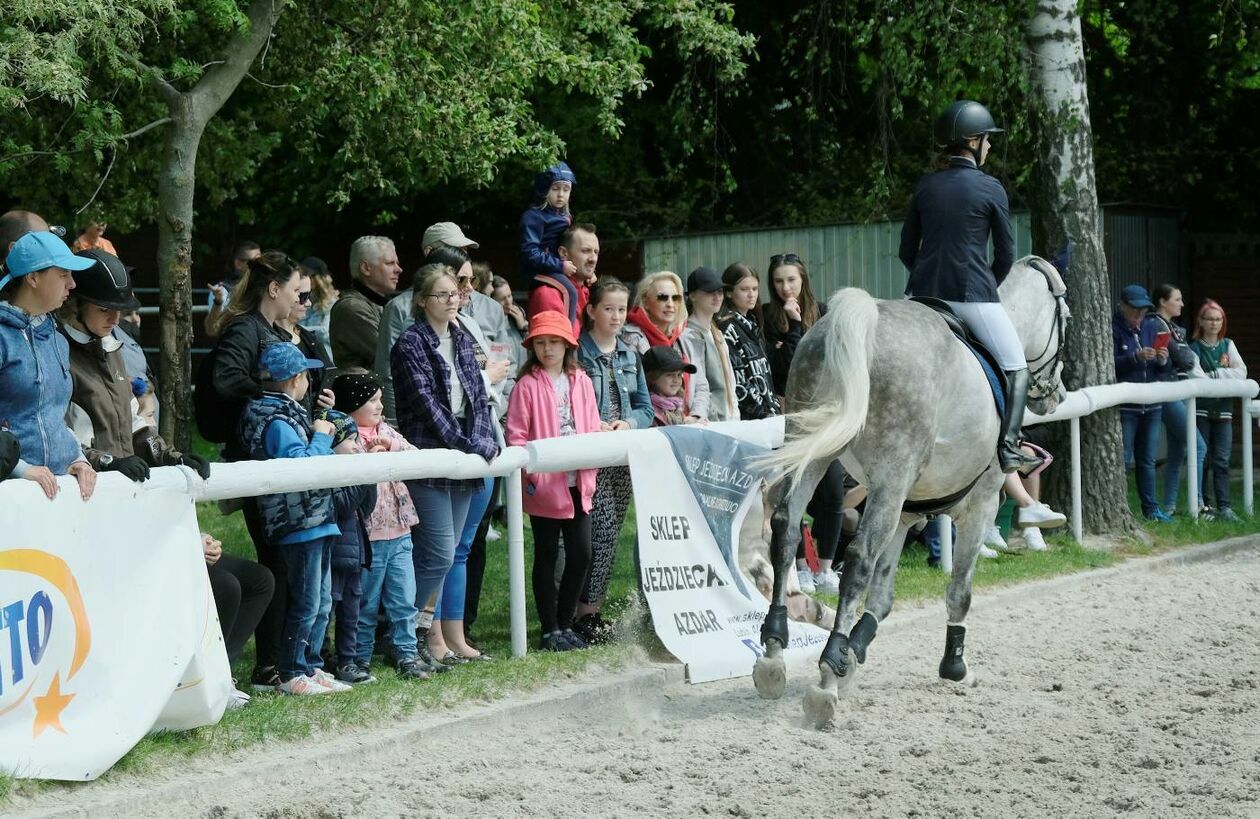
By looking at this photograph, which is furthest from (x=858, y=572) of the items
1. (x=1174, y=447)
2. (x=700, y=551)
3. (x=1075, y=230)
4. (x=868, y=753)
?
(x=1174, y=447)

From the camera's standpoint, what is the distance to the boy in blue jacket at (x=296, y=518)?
6871 millimetres

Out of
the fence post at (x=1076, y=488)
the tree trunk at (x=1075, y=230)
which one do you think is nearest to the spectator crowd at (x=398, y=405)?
the fence post at (x=1076, y=488)

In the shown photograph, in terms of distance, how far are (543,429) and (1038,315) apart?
2.73 meters

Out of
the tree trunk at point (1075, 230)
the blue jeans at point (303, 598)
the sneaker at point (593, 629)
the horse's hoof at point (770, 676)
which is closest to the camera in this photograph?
the horse's hoof at point (770, 676)

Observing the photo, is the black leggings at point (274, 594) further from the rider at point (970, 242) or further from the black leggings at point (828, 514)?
the black leggings at point (828, 514)

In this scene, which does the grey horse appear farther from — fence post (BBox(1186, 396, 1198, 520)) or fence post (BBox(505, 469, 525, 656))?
fence post (BBox(1186, 396, 1198, 520))

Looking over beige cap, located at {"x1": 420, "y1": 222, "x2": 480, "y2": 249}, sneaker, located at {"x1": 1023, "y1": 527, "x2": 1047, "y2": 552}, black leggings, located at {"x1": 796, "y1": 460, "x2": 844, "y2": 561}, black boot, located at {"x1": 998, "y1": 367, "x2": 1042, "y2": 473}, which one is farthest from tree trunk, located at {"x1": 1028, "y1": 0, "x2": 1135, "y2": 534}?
beige cap, located at {"x1": 420, "y1": 222, "x2": 480, "y2": 249}

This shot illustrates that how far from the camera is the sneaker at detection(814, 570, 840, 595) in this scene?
9844mm

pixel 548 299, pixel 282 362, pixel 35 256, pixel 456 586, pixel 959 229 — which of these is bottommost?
pixel 456 586

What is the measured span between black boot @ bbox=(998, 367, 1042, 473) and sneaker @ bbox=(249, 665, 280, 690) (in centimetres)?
363

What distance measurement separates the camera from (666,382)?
9352 millimetres

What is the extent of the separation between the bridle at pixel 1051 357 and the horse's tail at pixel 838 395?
1.70m

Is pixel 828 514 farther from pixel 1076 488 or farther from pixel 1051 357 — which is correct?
pixel 1076 488

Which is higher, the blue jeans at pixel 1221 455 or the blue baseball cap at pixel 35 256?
the blue baseball cap at pixel 35 256
